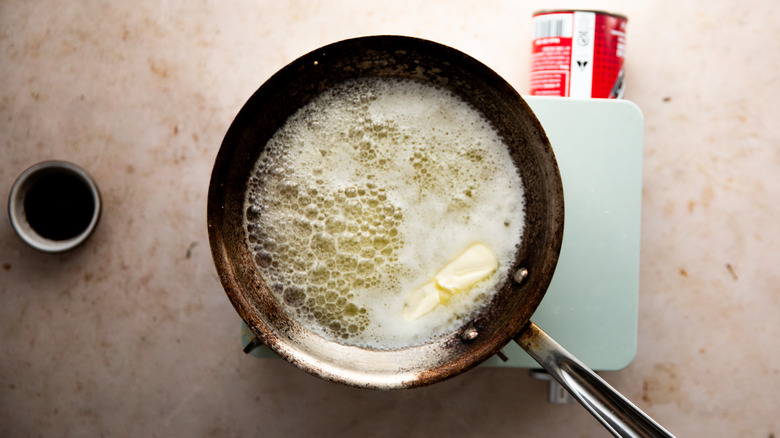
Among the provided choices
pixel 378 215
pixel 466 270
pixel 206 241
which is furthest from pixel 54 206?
pixel 466 270

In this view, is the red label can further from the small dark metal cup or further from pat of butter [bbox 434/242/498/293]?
the small dark metal cup

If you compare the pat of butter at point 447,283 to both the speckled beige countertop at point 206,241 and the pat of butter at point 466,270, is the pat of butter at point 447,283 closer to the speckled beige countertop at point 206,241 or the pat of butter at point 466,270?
the pat of butter at point 466,270

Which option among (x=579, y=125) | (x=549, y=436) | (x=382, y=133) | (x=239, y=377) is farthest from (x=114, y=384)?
(x=579, y=125)

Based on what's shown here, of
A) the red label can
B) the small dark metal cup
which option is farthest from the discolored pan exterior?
the small dark metal cup

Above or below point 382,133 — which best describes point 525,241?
below

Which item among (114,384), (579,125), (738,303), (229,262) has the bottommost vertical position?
(114,384)

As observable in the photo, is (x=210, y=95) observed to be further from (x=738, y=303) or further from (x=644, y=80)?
(x=738, y=303)
